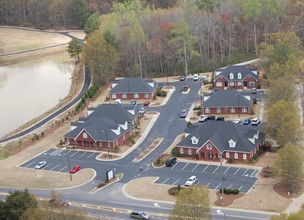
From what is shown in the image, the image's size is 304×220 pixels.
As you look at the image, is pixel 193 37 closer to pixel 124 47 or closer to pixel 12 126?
pixel 124 47

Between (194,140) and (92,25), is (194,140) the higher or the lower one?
the lower one

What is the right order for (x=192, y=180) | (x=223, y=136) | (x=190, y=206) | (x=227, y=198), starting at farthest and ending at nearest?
(x=223, y=136) < (x=192, y=180) < (x=227, y=198) < (x=190, y=206)

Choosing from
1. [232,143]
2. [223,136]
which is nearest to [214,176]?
[232,143]

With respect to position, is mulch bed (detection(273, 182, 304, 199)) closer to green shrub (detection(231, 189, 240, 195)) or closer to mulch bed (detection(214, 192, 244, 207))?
mulch bed (detection(214, 192, 244, 207))

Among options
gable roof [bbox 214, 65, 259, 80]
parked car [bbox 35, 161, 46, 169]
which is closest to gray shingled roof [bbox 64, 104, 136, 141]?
parked car [bbox 35, 161, 46, 169]

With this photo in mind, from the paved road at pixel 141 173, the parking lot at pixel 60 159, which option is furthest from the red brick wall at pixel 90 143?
the paved road at pixel 141 173

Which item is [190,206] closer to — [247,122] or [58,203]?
[58,203]

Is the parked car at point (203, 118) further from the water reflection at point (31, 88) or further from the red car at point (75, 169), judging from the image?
the water reflection at point (31, 88)
